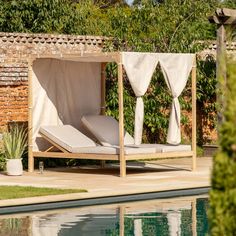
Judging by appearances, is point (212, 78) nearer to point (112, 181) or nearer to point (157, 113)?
point (157, 113)

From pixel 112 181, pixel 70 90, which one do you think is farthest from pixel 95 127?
pixel 112 181

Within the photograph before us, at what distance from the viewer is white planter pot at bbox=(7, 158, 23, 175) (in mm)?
14530

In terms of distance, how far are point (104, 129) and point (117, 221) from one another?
5.52m

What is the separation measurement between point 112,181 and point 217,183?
9.22 m

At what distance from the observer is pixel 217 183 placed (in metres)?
4.30

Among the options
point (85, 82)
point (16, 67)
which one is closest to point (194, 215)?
point (85, 82)

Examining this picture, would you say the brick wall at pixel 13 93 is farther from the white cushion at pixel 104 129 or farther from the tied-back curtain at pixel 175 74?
the tied-back curtain at pixel 175 74

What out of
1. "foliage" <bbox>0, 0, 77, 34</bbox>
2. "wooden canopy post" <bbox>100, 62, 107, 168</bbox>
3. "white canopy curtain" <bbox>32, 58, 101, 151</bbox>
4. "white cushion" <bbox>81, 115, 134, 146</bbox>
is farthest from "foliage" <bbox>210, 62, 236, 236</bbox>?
"foliage" <bbox>0, 0, 77, 34</bbox>

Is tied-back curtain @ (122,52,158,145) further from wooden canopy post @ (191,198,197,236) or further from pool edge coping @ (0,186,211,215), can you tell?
wooden canopy post @ (191,198,197,236)

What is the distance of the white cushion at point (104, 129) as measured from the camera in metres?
15.4

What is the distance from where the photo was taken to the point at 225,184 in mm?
4293

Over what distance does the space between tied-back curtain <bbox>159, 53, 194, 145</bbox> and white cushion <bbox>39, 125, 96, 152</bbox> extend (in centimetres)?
140

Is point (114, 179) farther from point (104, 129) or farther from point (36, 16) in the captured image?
point (36, 16)

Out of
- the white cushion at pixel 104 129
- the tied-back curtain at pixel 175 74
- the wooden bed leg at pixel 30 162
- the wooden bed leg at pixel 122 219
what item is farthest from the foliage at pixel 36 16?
the wooden bed leg at pixel 122 219
